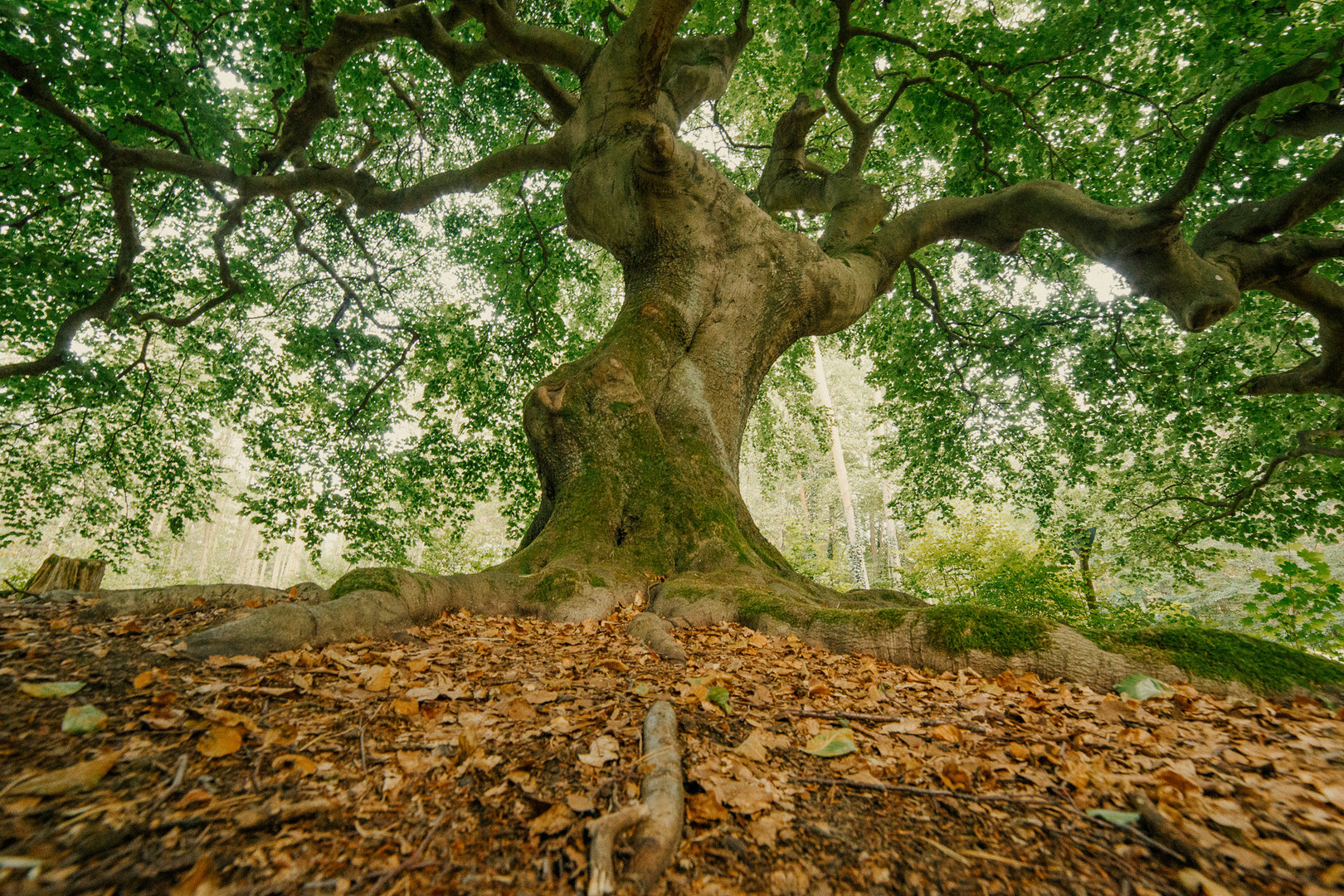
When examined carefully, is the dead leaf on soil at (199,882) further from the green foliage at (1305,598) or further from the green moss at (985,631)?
the green foliage at (1305,598)

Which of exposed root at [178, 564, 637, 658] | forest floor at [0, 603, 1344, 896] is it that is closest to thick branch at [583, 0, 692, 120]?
exposed root at [178, 564, 637, 658]

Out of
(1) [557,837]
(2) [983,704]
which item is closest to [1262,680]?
(2) [983,704]

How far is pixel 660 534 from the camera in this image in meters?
4.90

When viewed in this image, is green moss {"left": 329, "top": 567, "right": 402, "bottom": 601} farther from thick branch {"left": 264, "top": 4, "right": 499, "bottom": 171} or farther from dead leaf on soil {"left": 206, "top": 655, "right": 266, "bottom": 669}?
thick branch {"left": 264, "top": 4, "right": 499, "bottom": 171}

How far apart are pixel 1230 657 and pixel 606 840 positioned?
3421mm

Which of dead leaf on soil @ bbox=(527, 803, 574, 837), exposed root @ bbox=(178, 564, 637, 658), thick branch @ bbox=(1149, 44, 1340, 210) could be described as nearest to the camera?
dead leaf on soil @ bbox=(527, 803, 574, 837)

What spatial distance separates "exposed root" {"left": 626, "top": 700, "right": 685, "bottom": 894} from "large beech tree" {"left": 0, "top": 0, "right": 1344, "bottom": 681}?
1979mm

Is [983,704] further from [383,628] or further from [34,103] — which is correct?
[34,103]

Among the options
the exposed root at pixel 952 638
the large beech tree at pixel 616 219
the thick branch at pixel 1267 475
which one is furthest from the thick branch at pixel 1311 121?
the exposed root at pixel 952 638

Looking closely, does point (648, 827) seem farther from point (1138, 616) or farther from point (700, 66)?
point (1138, 616)

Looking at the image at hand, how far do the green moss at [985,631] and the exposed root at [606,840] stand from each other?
2450 mm

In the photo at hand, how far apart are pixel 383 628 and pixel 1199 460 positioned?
1287 centimetres

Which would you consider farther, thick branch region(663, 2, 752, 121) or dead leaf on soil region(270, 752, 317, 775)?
thick branch region(663, 2, 752, 121)

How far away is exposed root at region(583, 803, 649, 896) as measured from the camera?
1.28 meters
